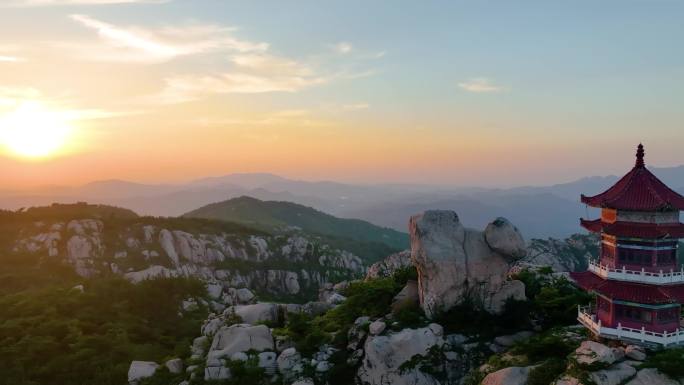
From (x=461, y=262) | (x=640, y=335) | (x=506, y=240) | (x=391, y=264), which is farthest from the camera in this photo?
(x=391, y=264)

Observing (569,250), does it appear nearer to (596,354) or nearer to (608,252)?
(608,252)

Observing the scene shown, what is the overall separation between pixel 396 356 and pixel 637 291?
1406cm

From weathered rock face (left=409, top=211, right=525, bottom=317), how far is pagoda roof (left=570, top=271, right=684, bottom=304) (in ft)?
24.0

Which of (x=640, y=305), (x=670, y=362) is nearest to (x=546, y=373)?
(x=670, y=362)

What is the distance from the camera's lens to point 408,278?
3653 centimetres

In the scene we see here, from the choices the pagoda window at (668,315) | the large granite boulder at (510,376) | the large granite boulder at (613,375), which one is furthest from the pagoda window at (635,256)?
the large granite boulder at (510,376)

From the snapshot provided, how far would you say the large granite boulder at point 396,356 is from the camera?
27844mm

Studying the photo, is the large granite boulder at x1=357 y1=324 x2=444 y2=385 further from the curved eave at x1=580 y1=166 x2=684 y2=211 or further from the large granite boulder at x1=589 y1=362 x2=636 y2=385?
the curved eave at x1=580 y1=166 x2=684 y2=211

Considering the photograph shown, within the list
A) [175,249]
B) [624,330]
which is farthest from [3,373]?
[175,249]

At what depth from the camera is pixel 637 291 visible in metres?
23.6

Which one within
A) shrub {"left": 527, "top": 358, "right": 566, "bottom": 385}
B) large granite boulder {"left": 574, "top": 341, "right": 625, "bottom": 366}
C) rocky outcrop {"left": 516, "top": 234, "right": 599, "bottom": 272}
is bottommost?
rocky outcrop {"left": 516, "top": 234, "right": 599, "bottom": 272}

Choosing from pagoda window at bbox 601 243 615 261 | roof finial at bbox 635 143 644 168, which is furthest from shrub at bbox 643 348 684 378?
roof finial at bbox 635 143 644 168

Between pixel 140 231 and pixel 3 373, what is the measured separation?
174 ft

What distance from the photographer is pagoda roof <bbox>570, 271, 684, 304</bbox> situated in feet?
75.2
